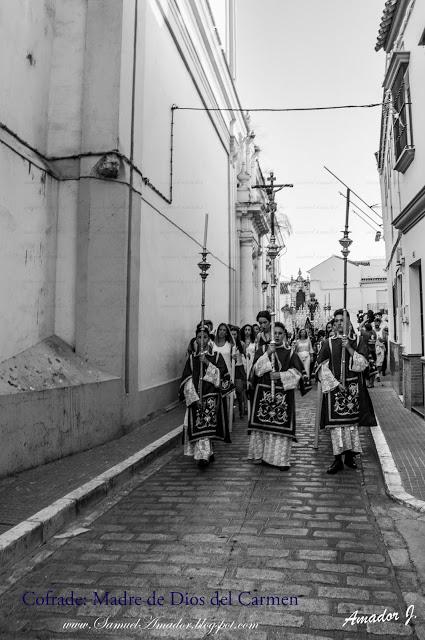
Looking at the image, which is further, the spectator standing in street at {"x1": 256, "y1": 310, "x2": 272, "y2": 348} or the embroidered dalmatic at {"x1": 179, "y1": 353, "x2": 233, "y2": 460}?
the spectator standing in street at {"x1": 256, "y1": 310, "x2": 272, "y2": 348}

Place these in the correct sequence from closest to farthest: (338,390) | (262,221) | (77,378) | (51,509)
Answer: (51,509), (338,390), (77,378), (262,221)

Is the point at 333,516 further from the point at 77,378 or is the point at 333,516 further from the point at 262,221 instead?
the point at 262,221

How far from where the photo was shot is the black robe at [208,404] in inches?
262

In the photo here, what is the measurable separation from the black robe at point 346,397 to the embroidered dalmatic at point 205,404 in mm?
1332

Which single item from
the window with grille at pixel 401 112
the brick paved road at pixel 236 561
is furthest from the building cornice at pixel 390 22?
the brick paved road at pixel 236 561

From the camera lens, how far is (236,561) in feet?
12.4

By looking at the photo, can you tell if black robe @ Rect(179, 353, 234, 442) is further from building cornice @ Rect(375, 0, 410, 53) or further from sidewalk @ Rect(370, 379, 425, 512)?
building cornice @ Rect(375, 0, 410, 53)

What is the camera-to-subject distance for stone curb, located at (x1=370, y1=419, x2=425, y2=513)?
4727mm

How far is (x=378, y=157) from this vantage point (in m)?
18.6

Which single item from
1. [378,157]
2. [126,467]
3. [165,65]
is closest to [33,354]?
[126,467]

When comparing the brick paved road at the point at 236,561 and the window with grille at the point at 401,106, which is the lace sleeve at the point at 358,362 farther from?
the window with grille at the point at 401,106

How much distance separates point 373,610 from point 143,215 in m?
7.02

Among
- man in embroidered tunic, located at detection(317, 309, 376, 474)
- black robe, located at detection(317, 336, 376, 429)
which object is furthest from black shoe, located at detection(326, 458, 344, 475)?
black robe, located at detection(317, 336, 376, 429)

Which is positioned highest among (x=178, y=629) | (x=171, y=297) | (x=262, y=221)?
(x=262, y=221)
